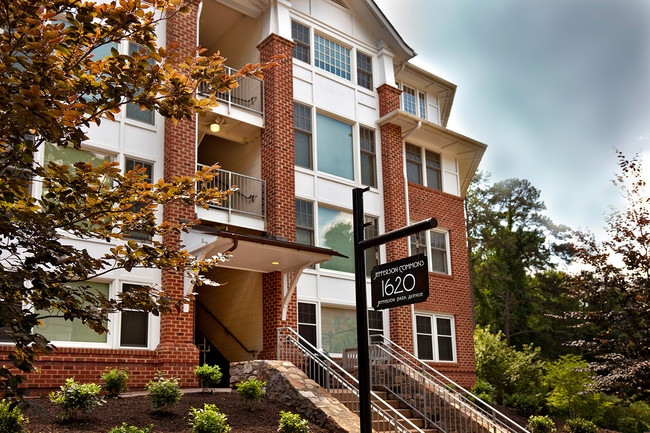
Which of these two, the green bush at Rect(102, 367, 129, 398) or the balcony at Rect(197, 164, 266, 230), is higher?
the balcony at Rect(197, 164, 266, 230)

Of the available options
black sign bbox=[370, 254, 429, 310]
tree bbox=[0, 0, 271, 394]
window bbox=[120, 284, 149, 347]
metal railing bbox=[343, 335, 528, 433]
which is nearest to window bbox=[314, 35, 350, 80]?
metal railing bbox=[343, 335, 528, 433]

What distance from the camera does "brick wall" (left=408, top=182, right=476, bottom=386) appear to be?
21516 mm

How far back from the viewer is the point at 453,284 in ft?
72.9

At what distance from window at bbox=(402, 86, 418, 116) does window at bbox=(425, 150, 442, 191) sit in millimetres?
1926

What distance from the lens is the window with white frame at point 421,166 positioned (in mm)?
22312

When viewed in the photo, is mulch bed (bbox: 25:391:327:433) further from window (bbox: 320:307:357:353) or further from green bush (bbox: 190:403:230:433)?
window (bbox: 320:307:357:353)

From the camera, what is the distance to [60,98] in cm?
546

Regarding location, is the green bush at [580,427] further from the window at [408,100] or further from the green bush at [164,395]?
the window at [408,100]

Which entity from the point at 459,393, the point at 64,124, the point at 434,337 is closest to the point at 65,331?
the point at 459,393

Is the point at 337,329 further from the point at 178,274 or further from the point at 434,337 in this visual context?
the point at 178,274

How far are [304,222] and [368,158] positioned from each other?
3797 mm

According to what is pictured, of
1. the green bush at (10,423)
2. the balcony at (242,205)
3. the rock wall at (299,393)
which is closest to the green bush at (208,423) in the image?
the rock wall at (299,393)

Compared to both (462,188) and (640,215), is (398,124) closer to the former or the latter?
(462,188)

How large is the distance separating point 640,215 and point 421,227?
12.6m
